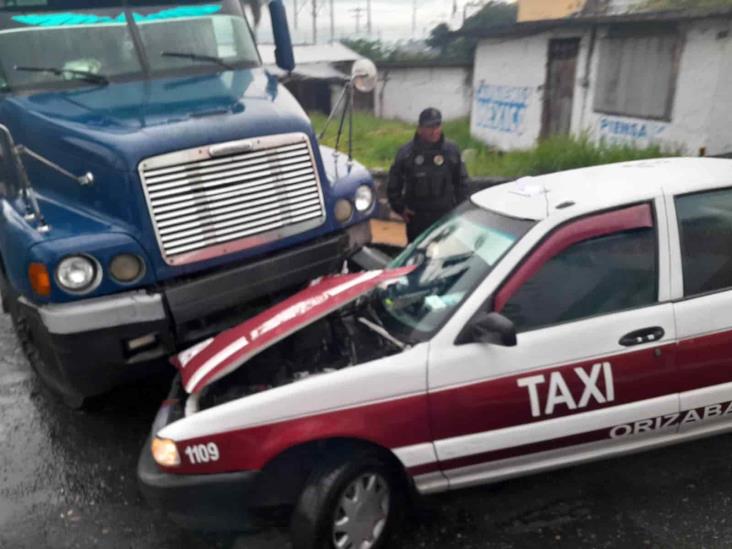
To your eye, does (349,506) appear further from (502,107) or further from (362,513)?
(502,107)

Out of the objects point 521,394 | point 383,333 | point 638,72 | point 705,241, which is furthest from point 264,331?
point 638,72

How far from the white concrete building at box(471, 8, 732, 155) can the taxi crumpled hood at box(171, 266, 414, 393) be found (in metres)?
7.69

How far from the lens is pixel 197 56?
15.8 feet

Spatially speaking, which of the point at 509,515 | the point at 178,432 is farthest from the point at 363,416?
the point at 509,515

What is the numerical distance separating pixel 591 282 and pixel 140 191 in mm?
2428

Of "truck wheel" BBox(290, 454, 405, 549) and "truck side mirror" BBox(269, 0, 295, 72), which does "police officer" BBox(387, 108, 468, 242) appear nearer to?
"truck side mirror" BBox(269, 0, 295, 72)

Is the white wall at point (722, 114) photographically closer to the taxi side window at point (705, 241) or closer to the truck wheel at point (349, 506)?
the taxi side window at point (705, 241)

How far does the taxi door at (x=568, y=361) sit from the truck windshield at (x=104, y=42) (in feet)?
10.3

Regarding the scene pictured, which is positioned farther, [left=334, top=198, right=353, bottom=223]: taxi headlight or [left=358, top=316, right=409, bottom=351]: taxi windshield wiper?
[left=334, top=198, right=353, bottom=223]: taxi headlight

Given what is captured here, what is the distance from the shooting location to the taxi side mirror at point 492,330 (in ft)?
8.87

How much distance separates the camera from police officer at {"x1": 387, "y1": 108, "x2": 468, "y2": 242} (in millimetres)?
5367

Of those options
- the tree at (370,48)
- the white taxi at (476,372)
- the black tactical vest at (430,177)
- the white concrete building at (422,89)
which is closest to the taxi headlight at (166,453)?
the white taxi at (476,372)

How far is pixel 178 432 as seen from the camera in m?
2.72

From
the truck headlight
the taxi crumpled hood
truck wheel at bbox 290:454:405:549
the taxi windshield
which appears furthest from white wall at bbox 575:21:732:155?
the truck headlight
